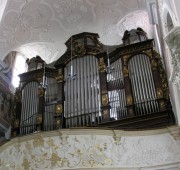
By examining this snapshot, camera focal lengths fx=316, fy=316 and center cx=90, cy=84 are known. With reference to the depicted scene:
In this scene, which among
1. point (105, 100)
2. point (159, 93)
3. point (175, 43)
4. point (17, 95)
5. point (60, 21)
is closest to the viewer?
point (175, 43)

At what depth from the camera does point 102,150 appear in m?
7.04

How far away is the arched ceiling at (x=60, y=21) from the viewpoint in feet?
36.0

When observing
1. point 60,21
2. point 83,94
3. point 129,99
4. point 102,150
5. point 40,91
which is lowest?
point 102,150

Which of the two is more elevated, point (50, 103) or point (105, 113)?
point (50, 103)

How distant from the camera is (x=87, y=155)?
700cm

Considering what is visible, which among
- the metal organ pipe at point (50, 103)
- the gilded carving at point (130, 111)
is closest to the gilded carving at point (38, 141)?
the metal organ pipe at point (50, 103)

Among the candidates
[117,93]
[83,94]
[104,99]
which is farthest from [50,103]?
[117,93]

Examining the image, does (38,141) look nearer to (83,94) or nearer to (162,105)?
(83,94)

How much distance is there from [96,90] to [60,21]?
11.3 ft

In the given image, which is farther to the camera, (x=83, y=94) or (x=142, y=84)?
(x=83, y=94)

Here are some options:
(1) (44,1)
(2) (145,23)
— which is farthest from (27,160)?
(2) (145,23)

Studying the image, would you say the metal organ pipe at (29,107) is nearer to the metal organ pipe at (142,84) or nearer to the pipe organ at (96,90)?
the pipe organ at (96,90)

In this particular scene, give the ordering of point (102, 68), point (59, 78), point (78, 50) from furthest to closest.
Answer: point (78, 50)
point (59, 78)
point (102, 68)

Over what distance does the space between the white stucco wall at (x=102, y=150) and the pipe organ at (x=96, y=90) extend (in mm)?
1194
